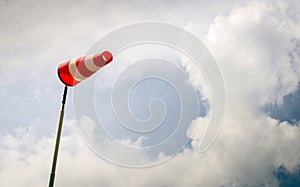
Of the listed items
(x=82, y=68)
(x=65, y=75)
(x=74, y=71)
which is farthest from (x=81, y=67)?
(x=65, y=75)

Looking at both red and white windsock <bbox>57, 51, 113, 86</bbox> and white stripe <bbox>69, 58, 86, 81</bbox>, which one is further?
white stripe <bbox>69, 58, 86, 81</bbox>

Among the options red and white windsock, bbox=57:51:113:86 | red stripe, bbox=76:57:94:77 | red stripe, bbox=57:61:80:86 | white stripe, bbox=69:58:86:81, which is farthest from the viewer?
red stripe, bbox=57:61:80:86

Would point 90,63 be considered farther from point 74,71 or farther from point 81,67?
point 74,71

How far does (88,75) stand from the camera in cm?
1009

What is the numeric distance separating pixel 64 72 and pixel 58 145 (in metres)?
2.32

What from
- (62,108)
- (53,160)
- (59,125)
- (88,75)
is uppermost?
(88,75)

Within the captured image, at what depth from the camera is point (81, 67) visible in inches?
392

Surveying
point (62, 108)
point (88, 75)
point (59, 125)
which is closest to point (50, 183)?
point (59, 125)

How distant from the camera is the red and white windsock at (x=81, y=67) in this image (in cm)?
960

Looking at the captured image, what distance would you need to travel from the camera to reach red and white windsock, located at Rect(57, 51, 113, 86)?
9602 millimetres

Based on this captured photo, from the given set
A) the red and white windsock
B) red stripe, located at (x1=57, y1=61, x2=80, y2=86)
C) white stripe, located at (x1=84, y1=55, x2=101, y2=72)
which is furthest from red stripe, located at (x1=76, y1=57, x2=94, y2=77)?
red stripe, located at (x1=57, y1=61, x2=80, y2=86)

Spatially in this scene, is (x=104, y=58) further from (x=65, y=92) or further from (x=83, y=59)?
(x=65, y=92)

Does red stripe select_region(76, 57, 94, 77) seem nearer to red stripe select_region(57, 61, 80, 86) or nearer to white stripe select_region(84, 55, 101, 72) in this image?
white stripe select_region(84, 55, 101, 72)

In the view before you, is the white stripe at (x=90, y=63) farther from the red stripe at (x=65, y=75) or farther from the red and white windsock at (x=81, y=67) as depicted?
the red stripe at (x=65, y=75)
